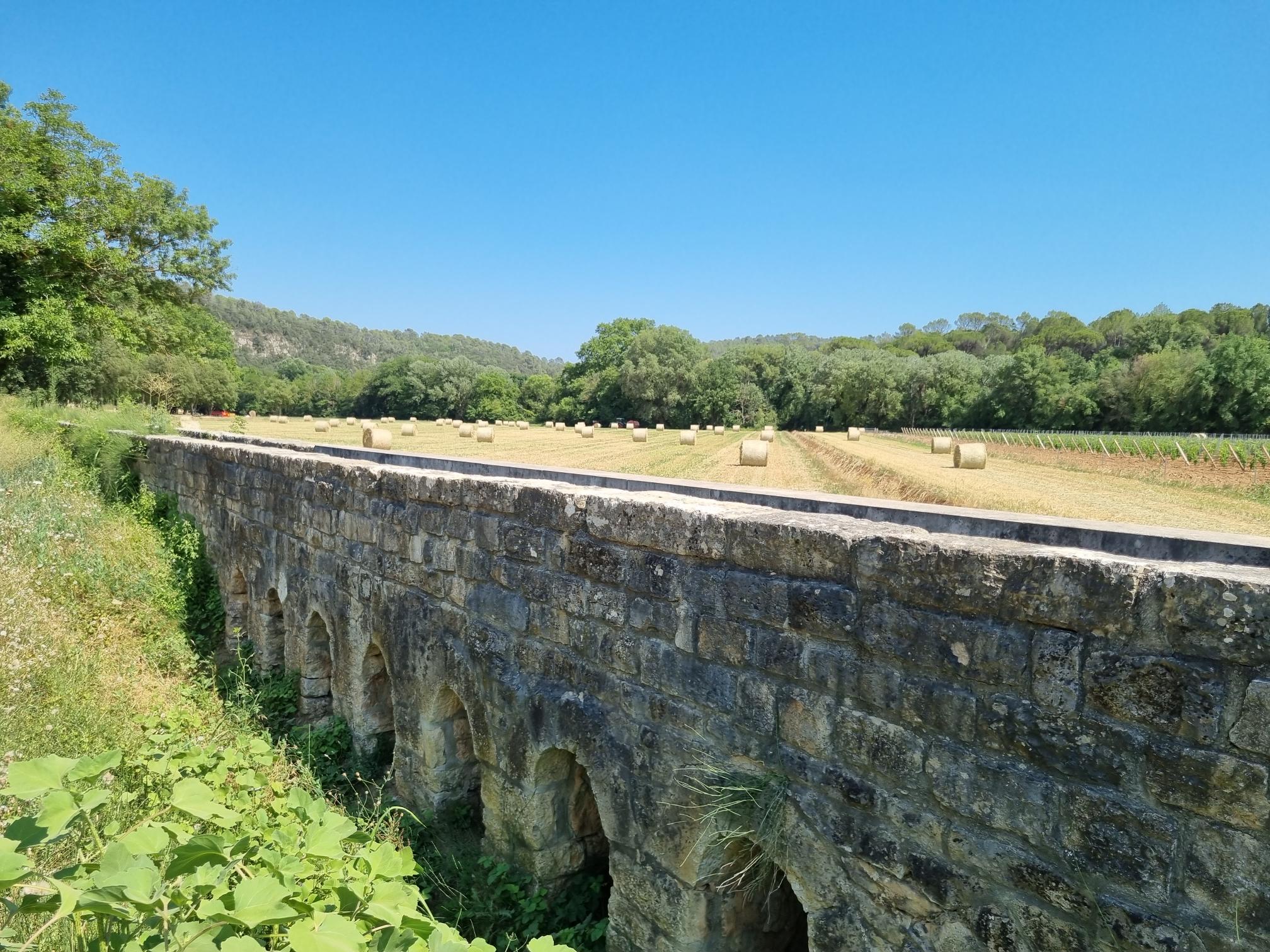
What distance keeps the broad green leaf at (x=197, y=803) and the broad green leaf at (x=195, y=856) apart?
3.1 inches

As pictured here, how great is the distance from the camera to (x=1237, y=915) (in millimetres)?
2006

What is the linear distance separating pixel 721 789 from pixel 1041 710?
4.82ft

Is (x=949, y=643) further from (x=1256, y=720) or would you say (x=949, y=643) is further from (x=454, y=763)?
(x=454, y=763)

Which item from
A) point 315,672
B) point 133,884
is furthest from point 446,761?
point 133,884

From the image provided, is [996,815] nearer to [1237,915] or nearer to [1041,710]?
[1041,710]

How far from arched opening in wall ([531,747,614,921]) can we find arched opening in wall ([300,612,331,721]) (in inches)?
146

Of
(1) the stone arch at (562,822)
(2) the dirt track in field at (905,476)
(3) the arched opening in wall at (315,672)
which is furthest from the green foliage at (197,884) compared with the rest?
(2) the dirt track in field at (905,476)

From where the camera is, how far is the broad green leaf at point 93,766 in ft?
7.35

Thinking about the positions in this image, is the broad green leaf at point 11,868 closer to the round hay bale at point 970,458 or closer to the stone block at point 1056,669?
the stone block at point 1056,669

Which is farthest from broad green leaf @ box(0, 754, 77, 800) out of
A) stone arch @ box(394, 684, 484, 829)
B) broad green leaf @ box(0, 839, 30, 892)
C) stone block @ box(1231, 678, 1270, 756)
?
stone block @ box(1231, 678, 1270, 756)

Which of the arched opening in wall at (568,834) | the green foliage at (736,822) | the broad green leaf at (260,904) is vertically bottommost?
the arched opening in wall at (568,834)

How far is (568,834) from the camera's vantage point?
4578 mm

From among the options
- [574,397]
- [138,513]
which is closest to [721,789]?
[138,513]

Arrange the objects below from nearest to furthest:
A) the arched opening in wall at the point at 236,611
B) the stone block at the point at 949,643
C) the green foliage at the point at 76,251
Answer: the stone block at the point at 949,643 < the arched opening in wall at the point at 236,611 < the green foliage at the point at 76,251
